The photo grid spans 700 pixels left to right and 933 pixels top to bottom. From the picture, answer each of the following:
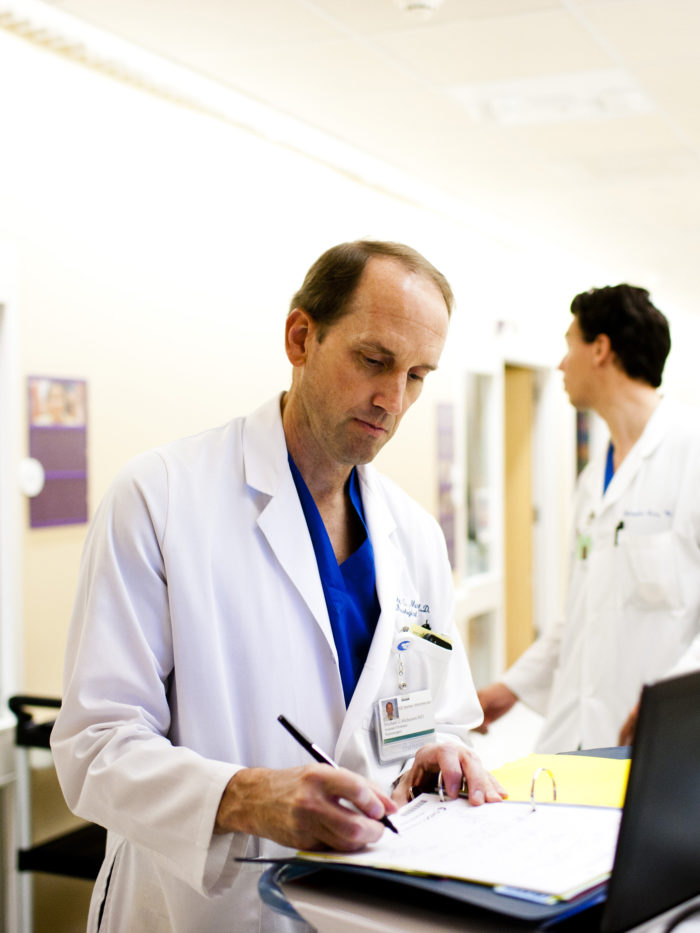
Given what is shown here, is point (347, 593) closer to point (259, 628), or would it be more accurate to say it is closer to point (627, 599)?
point (259, 628)

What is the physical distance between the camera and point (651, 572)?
269cm

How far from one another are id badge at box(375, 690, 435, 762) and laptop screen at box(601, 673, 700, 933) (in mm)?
536

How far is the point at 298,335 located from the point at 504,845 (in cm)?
91

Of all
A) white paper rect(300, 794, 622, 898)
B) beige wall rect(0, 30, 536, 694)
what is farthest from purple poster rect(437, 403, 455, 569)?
white paper rect(300, 794, 622, 898)

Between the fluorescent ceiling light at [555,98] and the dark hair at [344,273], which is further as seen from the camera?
the fluorescent ceiling light at [555,98]

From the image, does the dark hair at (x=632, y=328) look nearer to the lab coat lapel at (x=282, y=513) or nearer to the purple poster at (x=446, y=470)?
the lab coat lapel at (x=282, y=513)

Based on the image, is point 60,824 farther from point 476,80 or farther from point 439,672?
point 476,80

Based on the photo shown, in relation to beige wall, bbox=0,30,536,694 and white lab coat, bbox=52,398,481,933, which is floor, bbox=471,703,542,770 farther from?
white lab coat, bbox=52,398,481,933

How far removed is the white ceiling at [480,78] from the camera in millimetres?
2910

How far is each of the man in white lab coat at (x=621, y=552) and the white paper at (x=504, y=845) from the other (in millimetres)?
1534

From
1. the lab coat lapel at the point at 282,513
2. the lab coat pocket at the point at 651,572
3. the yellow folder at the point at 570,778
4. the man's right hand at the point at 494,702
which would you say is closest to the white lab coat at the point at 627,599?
the lab coat pocket at the point at 651,572

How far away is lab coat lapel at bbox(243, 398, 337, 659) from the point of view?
4.74 ft

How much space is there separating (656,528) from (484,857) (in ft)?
6.41

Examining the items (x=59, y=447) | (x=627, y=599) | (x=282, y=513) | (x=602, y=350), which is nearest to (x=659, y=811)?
(x=282, y=513)
